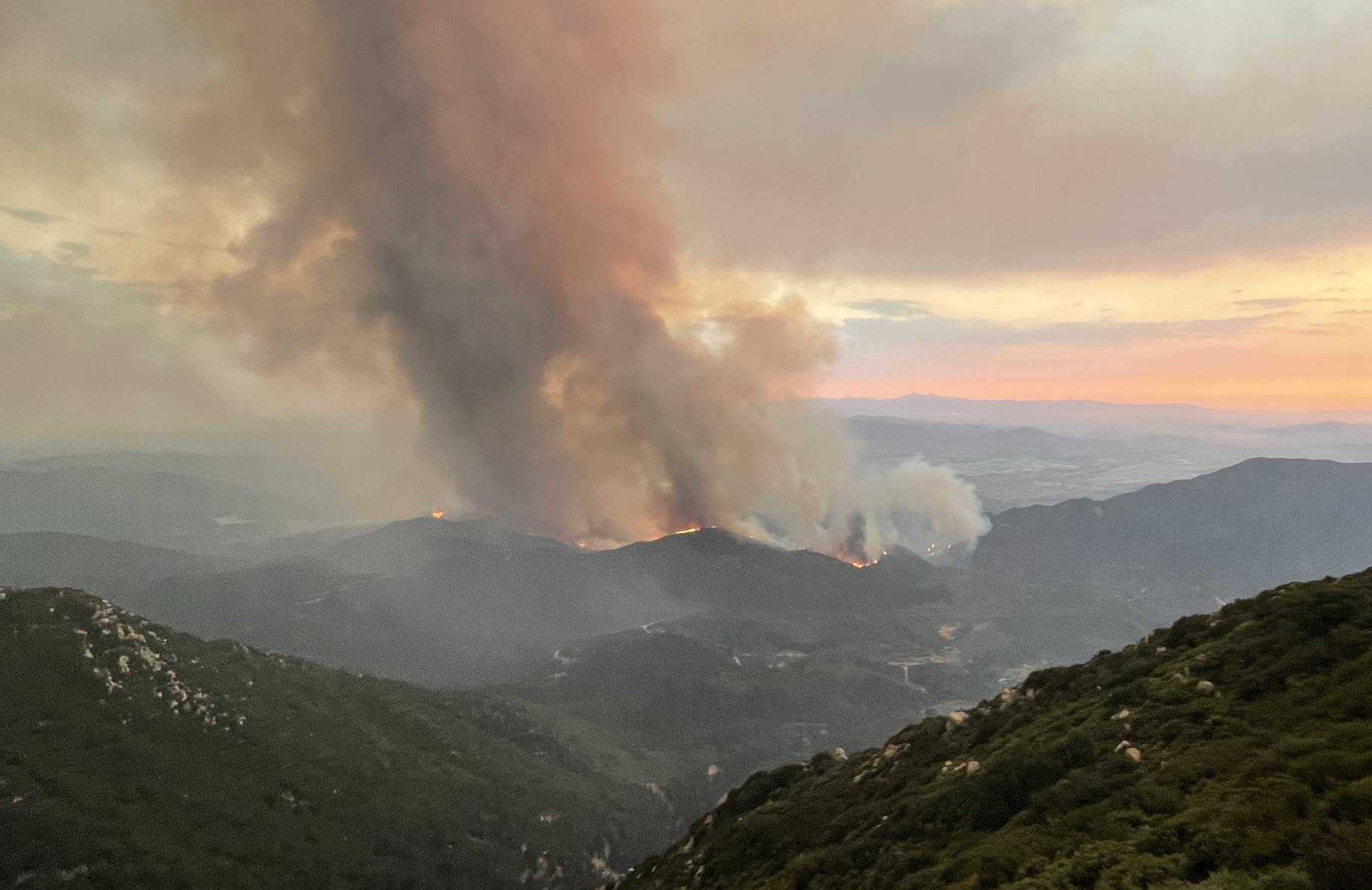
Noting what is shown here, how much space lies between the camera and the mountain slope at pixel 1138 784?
2233 centimetres

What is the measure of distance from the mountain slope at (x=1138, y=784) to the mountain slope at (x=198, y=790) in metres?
131

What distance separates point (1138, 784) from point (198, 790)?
632 feet

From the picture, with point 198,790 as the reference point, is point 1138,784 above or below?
above

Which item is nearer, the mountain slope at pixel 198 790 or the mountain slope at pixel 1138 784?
the mountain slope at pixel 1138 784

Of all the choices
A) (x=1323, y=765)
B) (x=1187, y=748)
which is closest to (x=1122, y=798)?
(x=1187, y=748)

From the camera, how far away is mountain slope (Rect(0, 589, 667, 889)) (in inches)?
5123

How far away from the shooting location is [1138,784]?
31.2 metres

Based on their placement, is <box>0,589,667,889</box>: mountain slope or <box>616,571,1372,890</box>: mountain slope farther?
<box>0,589,667,889</box>: mountain slope

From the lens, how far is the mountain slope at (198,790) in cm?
13012

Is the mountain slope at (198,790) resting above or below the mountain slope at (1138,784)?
below

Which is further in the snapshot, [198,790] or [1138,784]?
[198,790]

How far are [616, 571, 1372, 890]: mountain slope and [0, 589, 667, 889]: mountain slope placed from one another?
13069 cm

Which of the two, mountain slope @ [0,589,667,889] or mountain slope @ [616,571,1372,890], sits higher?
mountain slope @ [616,571,1372,890]

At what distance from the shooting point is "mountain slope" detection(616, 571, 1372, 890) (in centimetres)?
2233
